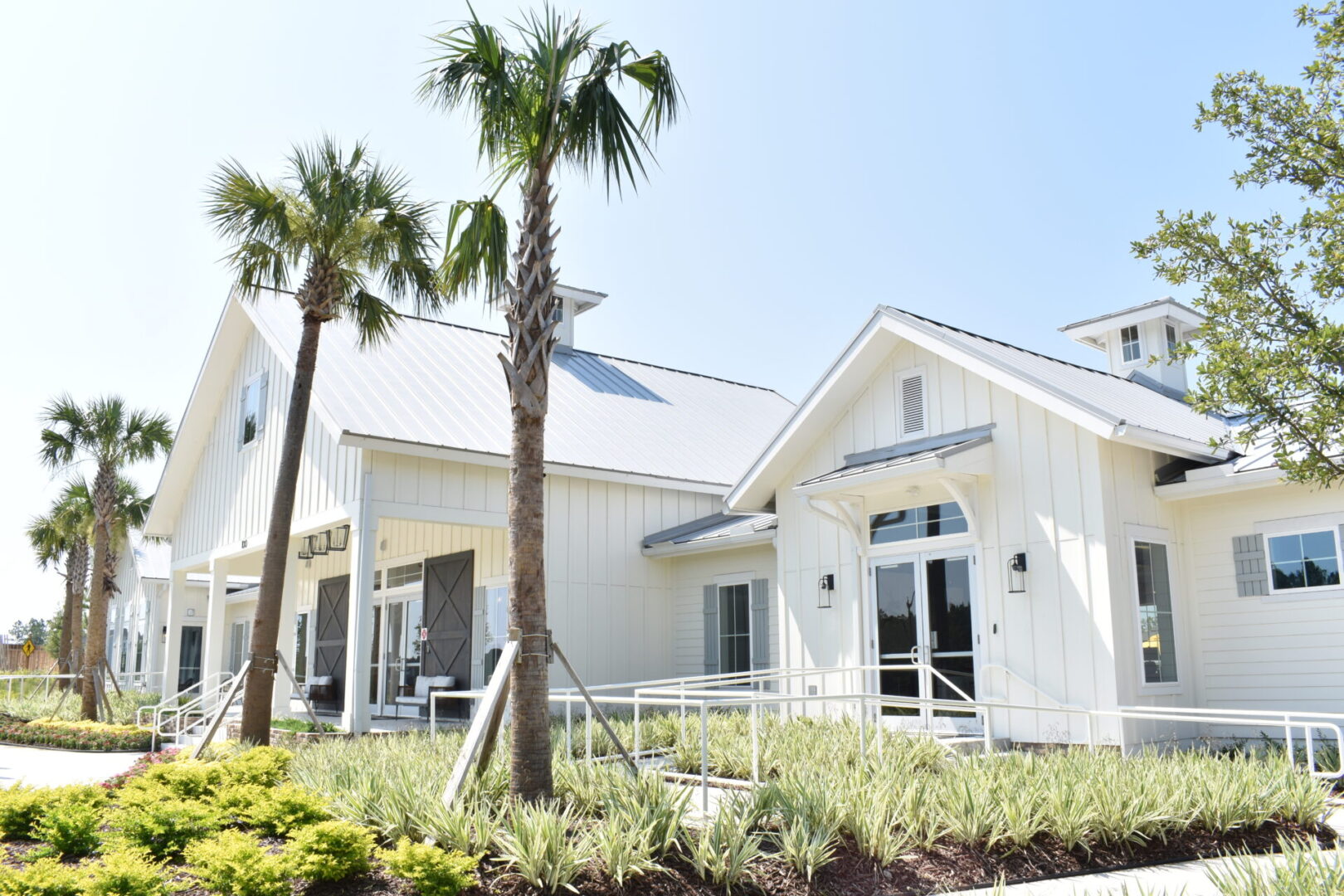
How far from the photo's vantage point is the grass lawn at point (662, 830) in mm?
5832

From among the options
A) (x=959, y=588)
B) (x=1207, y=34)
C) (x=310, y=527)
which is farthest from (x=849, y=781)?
(x=310, y=527)

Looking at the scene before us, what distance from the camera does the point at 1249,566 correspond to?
11.4 meters

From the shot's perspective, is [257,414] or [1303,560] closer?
[1303,560]

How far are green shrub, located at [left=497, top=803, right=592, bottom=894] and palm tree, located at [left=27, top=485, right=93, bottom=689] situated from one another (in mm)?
26209

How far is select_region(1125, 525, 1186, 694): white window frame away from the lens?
10.9 metres

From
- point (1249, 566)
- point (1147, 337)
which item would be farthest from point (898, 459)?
point (1147, 337)

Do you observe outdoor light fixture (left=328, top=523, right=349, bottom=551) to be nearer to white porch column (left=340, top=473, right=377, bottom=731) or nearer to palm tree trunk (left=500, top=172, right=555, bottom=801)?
white porch column (left=340, top=473, right=377, bottom=731)

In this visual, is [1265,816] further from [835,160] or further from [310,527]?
[310,527]

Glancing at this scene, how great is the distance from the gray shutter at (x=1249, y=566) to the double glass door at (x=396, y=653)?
13.4m

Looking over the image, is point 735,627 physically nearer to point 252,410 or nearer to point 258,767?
point 258,767

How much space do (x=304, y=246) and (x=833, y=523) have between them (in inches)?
302

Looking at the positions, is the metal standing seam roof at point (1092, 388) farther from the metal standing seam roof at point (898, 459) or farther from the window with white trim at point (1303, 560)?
the window with white trim at point (1303, 560)

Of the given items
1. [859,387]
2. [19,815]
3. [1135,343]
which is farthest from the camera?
[1135,343]

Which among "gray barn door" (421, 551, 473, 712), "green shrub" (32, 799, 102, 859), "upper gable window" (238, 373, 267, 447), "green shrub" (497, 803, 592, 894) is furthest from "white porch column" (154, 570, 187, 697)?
"green shrub" (497, 803, 592, 894)
